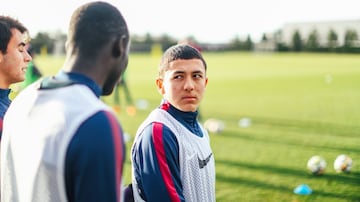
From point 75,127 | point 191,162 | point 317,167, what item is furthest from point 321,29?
point 75,127

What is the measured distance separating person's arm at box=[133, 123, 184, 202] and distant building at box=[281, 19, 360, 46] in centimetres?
3597

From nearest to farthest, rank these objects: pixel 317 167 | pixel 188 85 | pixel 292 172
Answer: pixel 188 85 → pixel 317 167 → pixel 292 172

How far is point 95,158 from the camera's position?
53.4 inches

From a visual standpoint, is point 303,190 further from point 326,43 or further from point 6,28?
point 326,43

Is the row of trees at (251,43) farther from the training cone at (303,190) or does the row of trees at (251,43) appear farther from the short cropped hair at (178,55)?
the short cropped hair at (178,55)

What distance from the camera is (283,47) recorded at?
208ft

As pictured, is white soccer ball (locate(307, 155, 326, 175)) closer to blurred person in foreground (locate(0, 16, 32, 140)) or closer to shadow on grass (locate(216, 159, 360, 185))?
shadow on grass (locate(216, 159, 360, 185))

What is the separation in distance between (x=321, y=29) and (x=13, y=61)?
170ft

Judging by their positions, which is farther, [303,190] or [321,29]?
[321,29]

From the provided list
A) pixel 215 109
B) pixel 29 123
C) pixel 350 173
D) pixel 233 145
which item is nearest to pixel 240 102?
pixel 215 109

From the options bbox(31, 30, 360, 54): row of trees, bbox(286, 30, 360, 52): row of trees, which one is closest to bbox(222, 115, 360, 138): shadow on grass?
bbox(31, 30, 360, 54): row of trees

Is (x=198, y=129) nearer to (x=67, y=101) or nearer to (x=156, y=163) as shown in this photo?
(x=156, y=163)

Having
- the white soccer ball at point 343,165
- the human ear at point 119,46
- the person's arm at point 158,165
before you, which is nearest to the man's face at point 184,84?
the person's arm at point 158,165

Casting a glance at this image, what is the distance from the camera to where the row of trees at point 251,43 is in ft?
151
